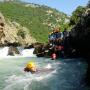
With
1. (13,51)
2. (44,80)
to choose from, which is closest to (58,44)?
(13,51)

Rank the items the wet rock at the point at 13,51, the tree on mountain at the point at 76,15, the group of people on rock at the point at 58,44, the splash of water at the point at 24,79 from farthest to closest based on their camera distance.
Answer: the tree on mountain at the point at 76,15 → the wet rock at the point at 13,51 → the group of people on rock at the point at 58,44 → the splash of water at the point at 24,79

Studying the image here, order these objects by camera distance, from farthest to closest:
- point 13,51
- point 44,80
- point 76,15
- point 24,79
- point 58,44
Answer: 1. point 76,15
2. point 13,51
3. point 58,44
4. point 24,79
5. point 44,80

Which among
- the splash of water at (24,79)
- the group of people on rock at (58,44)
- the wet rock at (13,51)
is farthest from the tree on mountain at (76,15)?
the splash of water at (24,79)

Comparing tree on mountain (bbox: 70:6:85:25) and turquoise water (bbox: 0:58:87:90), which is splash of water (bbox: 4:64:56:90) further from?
tree on mountain (bbox: 70:6:85:25)

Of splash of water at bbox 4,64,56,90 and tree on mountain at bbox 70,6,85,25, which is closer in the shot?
splash of water at bbox 4,64,56,90

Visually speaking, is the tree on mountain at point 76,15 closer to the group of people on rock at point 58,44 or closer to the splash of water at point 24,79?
the group of people on rock at point 58,44

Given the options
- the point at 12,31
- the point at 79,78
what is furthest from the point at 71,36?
the point at 12,31

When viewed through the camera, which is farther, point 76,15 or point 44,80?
point 76,15

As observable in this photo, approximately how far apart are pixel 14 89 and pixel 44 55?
44.8 metres

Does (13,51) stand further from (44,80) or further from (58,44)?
(44,80)

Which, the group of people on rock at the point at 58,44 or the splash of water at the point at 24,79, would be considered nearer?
the splash of water at the point at 24,79

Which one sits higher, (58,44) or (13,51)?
(58,44)

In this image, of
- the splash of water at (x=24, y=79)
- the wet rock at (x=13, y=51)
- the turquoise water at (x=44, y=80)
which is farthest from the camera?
the wet rock at (x=13, y=51)

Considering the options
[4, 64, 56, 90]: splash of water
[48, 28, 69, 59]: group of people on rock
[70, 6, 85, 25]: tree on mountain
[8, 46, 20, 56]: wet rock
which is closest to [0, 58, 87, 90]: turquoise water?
[4, 64, 56, 90]: splash of water
